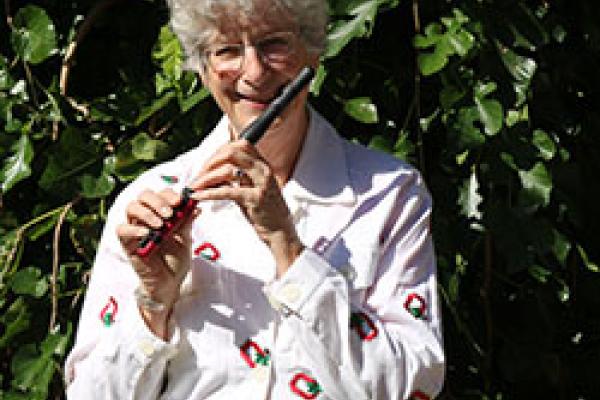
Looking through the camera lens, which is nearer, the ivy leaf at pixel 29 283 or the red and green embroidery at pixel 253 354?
the red and green embroidery at pixel 253 354

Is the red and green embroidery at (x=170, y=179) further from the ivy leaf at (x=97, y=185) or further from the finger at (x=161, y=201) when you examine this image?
the ivy leaf at (x=97, y=185)

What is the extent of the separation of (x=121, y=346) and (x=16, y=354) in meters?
0.98

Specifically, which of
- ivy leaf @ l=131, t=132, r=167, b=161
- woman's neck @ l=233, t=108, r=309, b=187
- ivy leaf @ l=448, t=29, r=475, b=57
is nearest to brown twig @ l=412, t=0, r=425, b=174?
ivy leaf @ l=448, t=29, r=475, b=57

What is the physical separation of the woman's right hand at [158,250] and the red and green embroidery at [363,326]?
0.23 metres

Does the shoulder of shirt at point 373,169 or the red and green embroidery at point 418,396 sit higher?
the shoulder of shirt at point 373,169

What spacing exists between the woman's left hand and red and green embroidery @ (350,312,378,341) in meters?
0.11

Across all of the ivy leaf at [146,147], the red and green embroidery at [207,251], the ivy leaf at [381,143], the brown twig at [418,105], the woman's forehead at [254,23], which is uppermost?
the woman's forehead at [254,23]

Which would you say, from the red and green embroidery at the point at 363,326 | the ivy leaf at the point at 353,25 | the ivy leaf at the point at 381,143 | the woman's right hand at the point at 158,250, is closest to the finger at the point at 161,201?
the woman's right hand at the point at 158,250

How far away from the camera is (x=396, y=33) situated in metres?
2.81

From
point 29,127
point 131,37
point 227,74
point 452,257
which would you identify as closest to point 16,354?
point 29,127

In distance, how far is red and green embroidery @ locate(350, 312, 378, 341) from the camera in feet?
6.20

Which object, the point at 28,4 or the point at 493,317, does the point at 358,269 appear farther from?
the point at 28,4

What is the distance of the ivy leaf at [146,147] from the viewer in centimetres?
280

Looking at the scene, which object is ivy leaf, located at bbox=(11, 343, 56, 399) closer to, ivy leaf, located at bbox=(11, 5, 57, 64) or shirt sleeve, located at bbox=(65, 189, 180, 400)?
ivy leaf, located at bbox=(11, 5, 57, 64)
